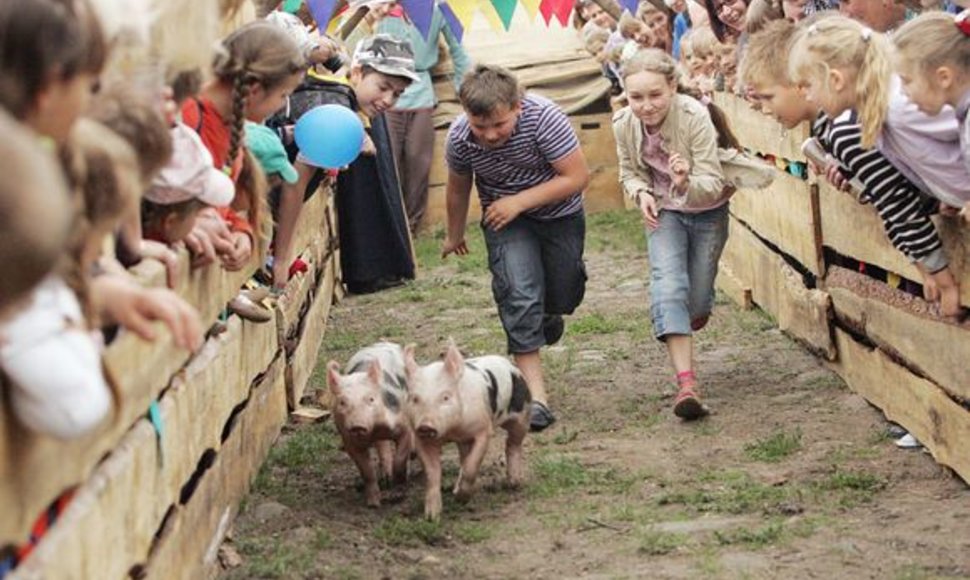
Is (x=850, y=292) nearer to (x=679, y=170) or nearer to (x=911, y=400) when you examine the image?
(x=679, y=170)

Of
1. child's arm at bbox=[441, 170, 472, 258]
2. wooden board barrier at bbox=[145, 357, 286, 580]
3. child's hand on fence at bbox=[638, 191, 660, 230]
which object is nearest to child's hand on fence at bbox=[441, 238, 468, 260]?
child's arm at bbox=[441, 170, 472, 258]

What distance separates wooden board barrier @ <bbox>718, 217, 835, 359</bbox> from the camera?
9398 millimetres

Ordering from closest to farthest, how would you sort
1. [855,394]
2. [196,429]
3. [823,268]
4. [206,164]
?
1. [206,164]
2. [196,429]
3. [855,394]
4. [823,268]

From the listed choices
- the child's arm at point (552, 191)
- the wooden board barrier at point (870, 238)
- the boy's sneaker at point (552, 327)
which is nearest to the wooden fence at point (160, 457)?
the child's arm at point (552, 191)

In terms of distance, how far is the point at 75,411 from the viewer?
3.46 m

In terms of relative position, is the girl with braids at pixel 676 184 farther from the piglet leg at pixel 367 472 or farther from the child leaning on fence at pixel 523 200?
the piglet leg at pixel 367 472

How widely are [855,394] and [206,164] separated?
14.2ft

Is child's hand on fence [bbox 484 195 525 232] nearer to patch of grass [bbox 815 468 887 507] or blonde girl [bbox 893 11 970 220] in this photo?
patch of grass [bbox 815 468 887 507]

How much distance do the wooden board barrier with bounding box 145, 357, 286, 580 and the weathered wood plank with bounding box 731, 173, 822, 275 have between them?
2.95 m

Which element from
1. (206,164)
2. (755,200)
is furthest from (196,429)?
(755,200)

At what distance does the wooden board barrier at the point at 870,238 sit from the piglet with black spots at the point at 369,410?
211 centimetres

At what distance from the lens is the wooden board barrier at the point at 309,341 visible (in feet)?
29.5

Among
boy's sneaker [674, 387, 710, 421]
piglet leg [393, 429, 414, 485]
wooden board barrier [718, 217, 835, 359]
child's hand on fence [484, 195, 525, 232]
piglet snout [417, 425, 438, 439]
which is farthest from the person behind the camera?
wooden board barrier [718, 217, 835, 359]

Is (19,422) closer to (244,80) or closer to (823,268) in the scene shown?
(244,80)
